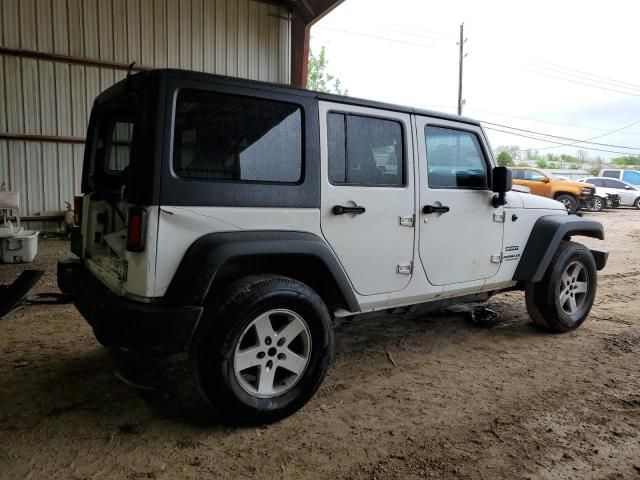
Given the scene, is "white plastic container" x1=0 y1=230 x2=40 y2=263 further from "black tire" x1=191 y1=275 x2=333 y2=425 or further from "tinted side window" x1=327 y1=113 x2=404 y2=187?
"tinted side window" x1=327 y1=113 x2=404 y2=187

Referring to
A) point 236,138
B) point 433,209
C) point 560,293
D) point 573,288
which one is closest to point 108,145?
point 236,138

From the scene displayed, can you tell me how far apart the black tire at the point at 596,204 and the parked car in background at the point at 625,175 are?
4514mm

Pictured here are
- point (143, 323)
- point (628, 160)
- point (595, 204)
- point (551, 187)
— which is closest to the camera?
point (143, 323)

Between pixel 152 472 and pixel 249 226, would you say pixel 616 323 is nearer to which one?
pixel 249 226

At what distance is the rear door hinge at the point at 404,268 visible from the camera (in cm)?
341

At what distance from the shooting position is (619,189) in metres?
21.1

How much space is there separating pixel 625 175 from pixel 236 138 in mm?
26068

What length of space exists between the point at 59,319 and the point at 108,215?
2125 mm

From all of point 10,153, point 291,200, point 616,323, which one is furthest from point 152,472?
point 10,153

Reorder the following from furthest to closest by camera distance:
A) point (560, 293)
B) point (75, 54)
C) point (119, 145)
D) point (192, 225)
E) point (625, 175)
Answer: point (625, 175) → point (75, 54) → point (560, 293) → point (119, 145) → point (192, 225)

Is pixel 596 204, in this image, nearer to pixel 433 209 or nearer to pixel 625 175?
pixel 625 175

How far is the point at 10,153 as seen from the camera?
9883mm

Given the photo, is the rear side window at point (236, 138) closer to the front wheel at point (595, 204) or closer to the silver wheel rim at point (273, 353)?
the silver wheel rim at point (273, 353)

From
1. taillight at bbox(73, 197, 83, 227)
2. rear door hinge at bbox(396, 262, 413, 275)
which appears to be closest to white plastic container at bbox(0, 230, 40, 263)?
taillight at bbox(73, 197, 83, 227)
